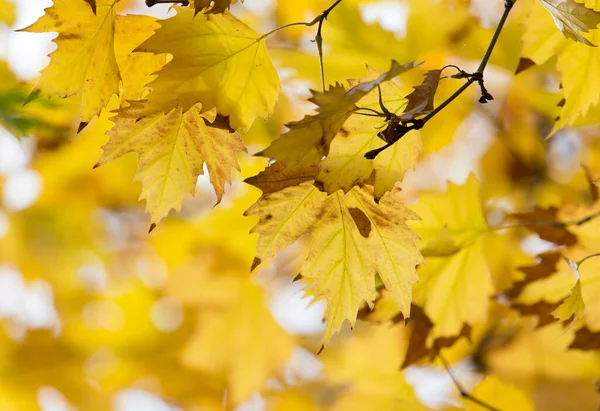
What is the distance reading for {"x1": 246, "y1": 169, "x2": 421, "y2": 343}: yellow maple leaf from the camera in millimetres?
556

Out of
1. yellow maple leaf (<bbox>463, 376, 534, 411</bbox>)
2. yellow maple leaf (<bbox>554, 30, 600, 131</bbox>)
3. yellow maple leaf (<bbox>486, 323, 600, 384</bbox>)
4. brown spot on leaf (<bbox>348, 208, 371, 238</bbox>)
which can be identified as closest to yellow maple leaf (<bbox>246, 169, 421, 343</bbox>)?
brown spot on leaf (<bbox>348, 208, 371, 238</bbox>)

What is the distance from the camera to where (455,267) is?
846 millimetres

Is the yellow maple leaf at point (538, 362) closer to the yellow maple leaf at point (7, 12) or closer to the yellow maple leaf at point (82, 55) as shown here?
the yellow maple leaf at point (82, 55)

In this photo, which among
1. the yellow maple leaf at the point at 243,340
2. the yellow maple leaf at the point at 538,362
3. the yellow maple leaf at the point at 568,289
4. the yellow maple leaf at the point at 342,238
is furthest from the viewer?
the yellow maple leaf at the point at 243,340

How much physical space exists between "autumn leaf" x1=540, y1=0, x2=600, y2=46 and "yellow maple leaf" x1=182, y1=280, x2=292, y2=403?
130cm

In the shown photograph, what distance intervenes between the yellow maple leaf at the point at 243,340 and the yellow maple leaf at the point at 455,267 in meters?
0.94

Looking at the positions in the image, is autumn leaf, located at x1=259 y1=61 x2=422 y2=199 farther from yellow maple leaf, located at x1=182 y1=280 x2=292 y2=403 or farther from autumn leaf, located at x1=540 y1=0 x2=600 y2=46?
yellow maple leaf, located at x1=182 y1=280 x2=292 y2=403

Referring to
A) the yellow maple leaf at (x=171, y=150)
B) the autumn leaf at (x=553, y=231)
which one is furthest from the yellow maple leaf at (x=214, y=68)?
the autumn leaf at (x=553, y=231)

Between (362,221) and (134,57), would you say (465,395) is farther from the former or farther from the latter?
(134,57)

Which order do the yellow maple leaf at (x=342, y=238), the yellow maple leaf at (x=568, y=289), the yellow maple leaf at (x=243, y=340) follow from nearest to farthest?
the yellow maple leaf at (x=342, y=238), the yellow maple leaf at (x=568, y=289), the yellow maple leaf at (x=243, y=340)

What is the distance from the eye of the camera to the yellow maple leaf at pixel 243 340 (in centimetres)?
173

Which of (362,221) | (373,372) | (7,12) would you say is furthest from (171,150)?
(7,12)

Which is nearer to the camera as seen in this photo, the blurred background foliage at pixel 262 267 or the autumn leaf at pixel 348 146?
the autumn leaf at pixel 348 146

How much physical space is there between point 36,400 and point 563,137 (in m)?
1.88
